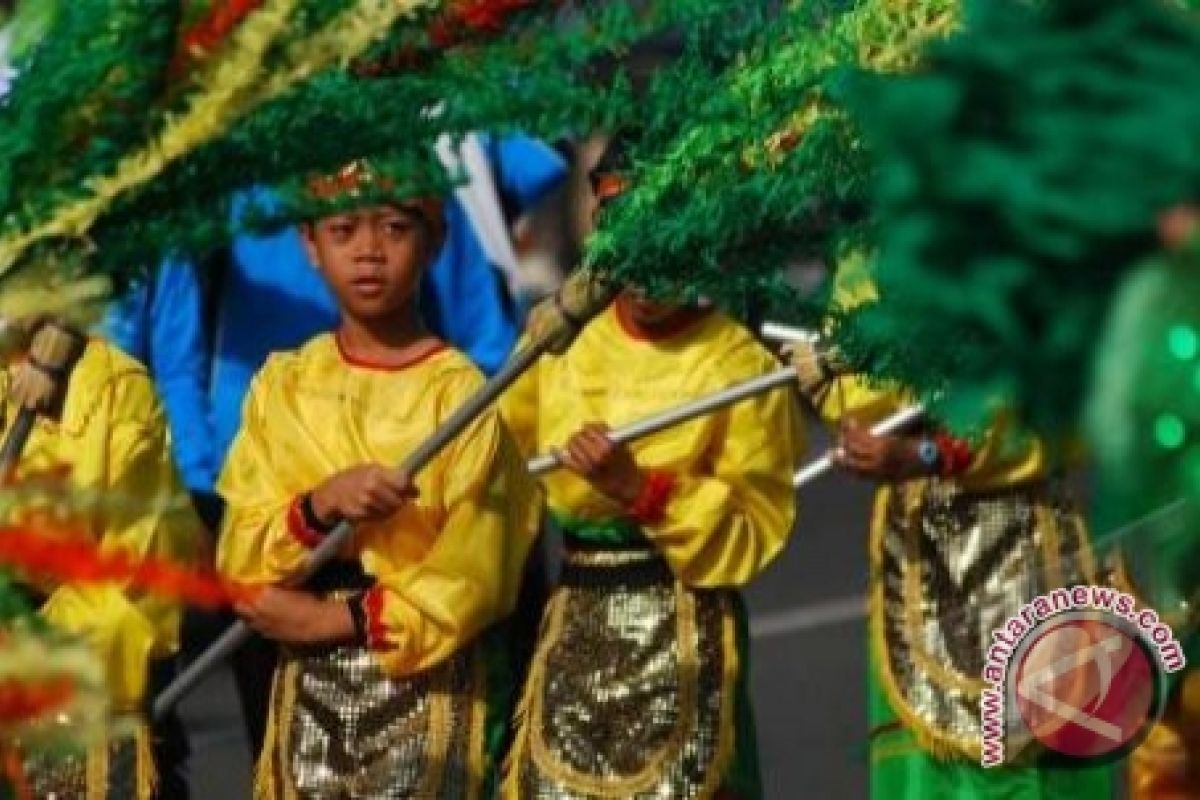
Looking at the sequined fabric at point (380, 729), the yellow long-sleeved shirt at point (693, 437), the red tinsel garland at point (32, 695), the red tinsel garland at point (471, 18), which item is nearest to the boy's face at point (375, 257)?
the yellow long-sleeved shirt at point (693, 437)

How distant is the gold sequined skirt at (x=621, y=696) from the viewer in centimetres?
679

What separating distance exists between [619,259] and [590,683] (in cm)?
195

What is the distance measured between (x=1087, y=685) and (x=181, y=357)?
2.17 meters

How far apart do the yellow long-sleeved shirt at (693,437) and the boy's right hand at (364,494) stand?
1.56ft

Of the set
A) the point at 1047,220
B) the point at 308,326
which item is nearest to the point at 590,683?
the point at 308,326

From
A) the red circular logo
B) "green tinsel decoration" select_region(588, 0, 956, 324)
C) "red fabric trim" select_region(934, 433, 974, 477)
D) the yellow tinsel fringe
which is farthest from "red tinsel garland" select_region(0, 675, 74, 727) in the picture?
"red fabric trim" select_region(934, 433, 974, 477)

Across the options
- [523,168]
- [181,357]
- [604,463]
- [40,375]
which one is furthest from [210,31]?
[523,168]

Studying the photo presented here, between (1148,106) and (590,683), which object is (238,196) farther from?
(590,683)

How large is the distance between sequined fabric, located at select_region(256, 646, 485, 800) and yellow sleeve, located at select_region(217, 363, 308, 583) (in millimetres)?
169

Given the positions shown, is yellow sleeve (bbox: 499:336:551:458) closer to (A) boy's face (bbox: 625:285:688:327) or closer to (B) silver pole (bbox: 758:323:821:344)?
(A) boy's face (bbox: 625:285:688:327)

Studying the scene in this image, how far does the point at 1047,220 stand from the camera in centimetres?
274

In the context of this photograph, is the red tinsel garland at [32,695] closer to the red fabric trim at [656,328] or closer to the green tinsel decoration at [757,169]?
the green tinsel decoration at [757,169]

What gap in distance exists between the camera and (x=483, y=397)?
5980 millimetres

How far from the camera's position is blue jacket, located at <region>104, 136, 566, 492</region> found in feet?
25.5
